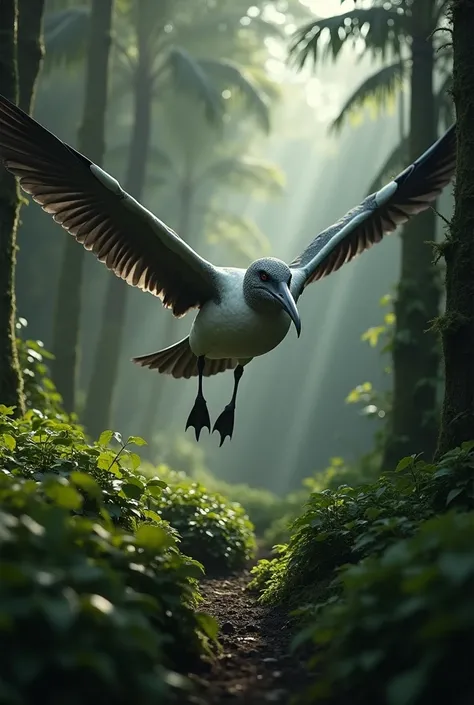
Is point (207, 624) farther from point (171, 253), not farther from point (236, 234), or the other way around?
point (236, 234)

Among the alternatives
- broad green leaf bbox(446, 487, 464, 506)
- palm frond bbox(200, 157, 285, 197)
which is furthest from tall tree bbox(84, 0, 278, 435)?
broad green leaf bbox(446, 487, 464, 506)

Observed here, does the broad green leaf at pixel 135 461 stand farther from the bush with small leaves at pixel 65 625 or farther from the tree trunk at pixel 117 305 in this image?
the tree trunk at pixel 117 305

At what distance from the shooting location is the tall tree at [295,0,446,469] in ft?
29.4

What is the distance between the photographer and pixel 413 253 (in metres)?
9.40

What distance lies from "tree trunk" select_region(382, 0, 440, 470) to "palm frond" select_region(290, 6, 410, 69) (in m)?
0.24

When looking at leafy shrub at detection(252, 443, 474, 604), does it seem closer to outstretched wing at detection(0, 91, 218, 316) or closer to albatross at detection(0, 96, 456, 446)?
albatross at detection(0, 96, 456, 446)

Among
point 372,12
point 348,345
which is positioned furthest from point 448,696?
point 348,345

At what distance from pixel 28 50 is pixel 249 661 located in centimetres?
559

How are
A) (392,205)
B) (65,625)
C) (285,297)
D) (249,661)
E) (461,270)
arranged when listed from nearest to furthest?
(65,625) < (249,661) < (461,270) < (285,297) < (392,205)

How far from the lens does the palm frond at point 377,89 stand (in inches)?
436

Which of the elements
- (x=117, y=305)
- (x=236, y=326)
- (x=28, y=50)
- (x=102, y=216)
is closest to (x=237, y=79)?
(x=117, y=305)

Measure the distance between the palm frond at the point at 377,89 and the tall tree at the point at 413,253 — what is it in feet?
2.58

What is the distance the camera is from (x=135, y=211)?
541 centimetres

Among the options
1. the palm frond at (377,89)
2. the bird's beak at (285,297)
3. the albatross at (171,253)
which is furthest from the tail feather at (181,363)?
the palm frond at (377,89)
